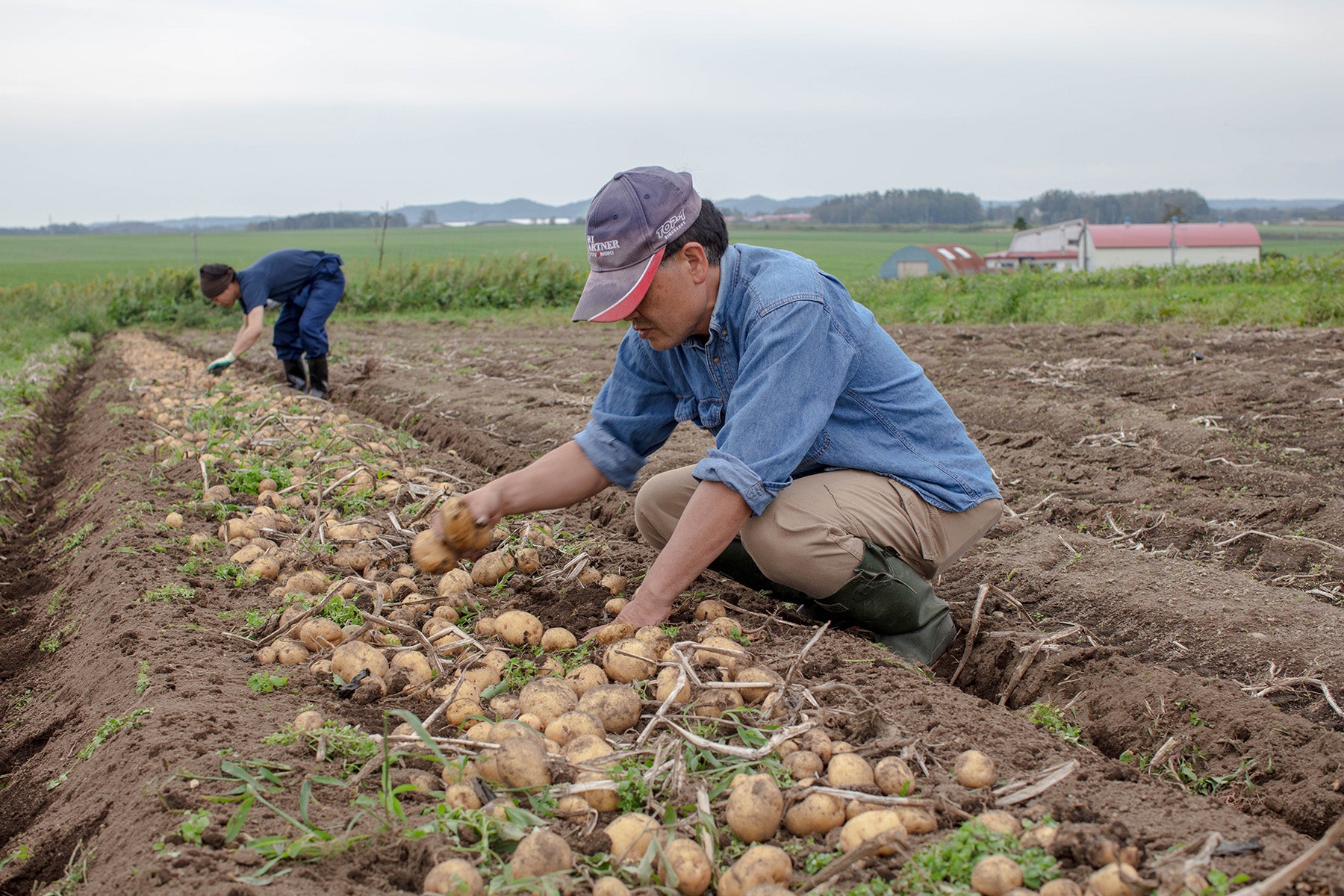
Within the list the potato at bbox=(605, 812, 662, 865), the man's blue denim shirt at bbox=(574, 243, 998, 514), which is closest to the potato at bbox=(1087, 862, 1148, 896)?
the potato at bbox=(605, 812, 662, 865)

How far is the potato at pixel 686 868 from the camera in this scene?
1.53 meters

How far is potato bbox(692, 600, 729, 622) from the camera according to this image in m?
2.68

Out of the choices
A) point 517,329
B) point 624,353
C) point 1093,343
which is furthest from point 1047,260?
point 624,353

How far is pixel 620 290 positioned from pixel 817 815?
1.29m

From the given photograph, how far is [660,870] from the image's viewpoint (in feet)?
5.09

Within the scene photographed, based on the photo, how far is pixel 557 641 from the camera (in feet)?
8.13

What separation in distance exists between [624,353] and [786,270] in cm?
65

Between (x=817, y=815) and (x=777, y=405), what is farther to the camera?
(x=777, y=405)

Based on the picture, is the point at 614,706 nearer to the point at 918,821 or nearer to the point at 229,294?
the point at 918,821

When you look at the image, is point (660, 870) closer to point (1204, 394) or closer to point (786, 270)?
point (786, 270)

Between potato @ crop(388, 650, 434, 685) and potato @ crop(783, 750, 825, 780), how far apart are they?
99cm

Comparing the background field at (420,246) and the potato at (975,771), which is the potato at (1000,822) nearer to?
the potato at (975,771)

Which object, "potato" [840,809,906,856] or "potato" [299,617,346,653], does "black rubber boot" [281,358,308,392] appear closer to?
"potato" [299,617,346,653]

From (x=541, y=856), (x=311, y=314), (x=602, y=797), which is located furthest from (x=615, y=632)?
(x=311, y=314)
